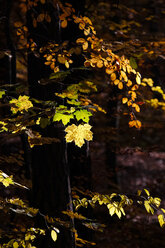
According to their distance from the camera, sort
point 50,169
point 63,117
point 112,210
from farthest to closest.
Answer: point 50,169, point 112,210, point 63,117

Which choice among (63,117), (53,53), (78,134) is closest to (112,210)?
(78,134)

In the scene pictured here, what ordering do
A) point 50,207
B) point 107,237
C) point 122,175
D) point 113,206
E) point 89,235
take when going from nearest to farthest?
point 113,206 < point 50,207 < point 89,235 < point 107,237 < point 122,175

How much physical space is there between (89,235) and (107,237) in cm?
350

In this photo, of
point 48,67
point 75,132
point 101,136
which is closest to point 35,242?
point 75,132

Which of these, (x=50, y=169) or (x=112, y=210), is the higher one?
(x=50, y=169)

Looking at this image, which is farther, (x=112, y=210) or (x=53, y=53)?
(x=53, y=53)

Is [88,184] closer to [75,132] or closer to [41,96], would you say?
[41,96]

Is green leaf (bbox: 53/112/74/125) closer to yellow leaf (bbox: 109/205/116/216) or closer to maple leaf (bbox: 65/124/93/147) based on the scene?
maple leaf (bbox: 65/124/93/147)

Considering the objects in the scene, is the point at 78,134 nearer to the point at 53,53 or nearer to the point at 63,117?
the point at 63,117

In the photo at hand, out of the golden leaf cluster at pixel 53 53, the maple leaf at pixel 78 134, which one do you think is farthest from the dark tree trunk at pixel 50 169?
the maple leaf at pixel 78 134

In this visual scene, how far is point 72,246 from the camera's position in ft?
11.0

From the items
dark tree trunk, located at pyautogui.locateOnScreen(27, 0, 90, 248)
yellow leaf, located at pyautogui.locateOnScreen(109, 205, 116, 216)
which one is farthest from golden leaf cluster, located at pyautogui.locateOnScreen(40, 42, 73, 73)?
yellow leaf, located at pyautogui.locateOnScreen(109, 205, 116, 216)

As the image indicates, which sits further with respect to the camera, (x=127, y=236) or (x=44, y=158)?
(x=127, y=236)

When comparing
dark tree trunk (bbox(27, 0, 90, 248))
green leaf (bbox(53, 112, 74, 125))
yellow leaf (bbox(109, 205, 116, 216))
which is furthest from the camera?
dark tree trunk (bbox(27, 0, 90, 248))
